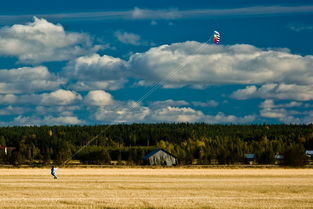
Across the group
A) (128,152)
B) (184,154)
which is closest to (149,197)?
(184,154)

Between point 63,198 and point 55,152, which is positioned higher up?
point 55,152

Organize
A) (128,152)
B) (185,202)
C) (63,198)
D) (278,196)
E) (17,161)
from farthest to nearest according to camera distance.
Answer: (128,152) < (17,161) < (278,196) < (63,198) < (185,202)

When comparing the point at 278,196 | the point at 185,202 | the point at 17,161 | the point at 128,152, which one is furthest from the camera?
the point at 128,152

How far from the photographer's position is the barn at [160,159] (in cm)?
12838

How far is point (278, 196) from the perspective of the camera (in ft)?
135

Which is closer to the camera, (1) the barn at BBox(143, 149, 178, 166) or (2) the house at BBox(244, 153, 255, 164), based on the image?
(1) the barn at BBox(143, 149, 178, 166)

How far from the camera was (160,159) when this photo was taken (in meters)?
129

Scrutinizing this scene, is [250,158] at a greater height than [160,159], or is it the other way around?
[250,158]

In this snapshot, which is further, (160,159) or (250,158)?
(250,158)

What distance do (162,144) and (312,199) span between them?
132582 mm

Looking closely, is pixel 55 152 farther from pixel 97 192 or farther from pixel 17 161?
pixel 97 192

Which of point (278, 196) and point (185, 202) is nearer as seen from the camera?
point (185, 202)

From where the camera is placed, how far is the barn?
128375 millimetres

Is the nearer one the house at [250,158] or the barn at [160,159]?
the barn at [160,159]
